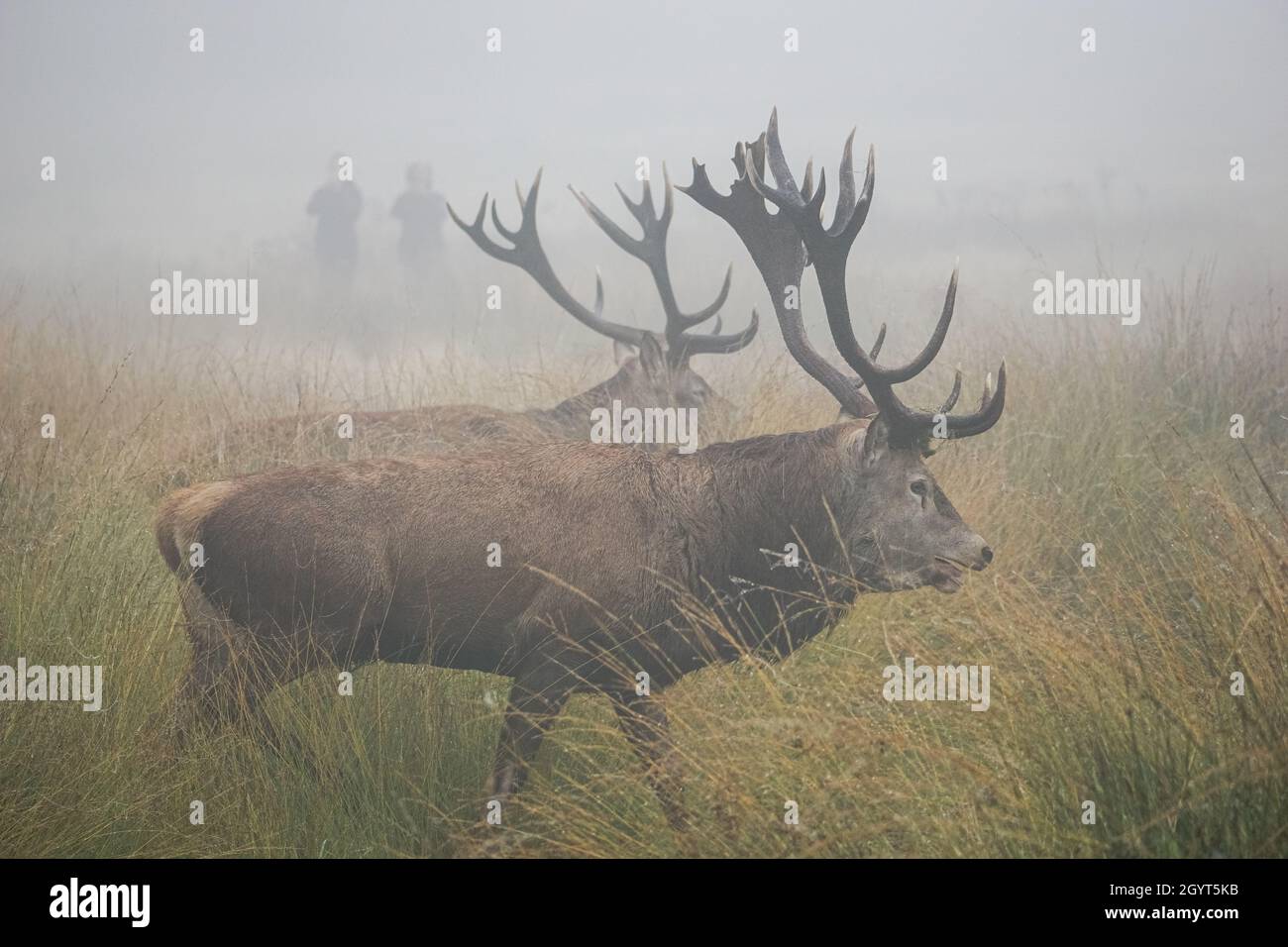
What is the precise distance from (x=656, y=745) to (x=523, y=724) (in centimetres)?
43

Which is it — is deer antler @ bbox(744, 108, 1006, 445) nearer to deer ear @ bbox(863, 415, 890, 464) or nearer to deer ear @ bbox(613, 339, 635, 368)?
deer ear @ bbox(863, 415, 890, 464)

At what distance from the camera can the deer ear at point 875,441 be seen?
171 inches

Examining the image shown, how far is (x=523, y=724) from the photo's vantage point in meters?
4.06

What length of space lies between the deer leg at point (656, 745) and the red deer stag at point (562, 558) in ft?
0.04

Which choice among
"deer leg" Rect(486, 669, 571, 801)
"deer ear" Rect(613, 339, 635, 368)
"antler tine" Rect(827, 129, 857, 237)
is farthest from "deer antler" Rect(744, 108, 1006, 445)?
"deer ear" Rect(613, 339, 635, 368)

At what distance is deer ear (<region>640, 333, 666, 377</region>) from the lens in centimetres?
802

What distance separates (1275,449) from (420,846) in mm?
5576

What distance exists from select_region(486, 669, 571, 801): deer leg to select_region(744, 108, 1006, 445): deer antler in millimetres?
1383

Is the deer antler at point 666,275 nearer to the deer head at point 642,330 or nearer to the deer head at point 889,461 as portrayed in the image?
the deer head at point 642,330

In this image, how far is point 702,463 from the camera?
14.7ft

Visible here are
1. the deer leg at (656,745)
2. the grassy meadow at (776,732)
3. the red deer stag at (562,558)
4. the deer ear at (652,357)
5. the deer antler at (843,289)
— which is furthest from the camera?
the deer ear at (652,357)

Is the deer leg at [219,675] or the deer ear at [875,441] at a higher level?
the deer ear at [875,441]

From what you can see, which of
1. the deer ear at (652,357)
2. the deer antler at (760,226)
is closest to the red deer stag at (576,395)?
the deer ear at (652,357)
